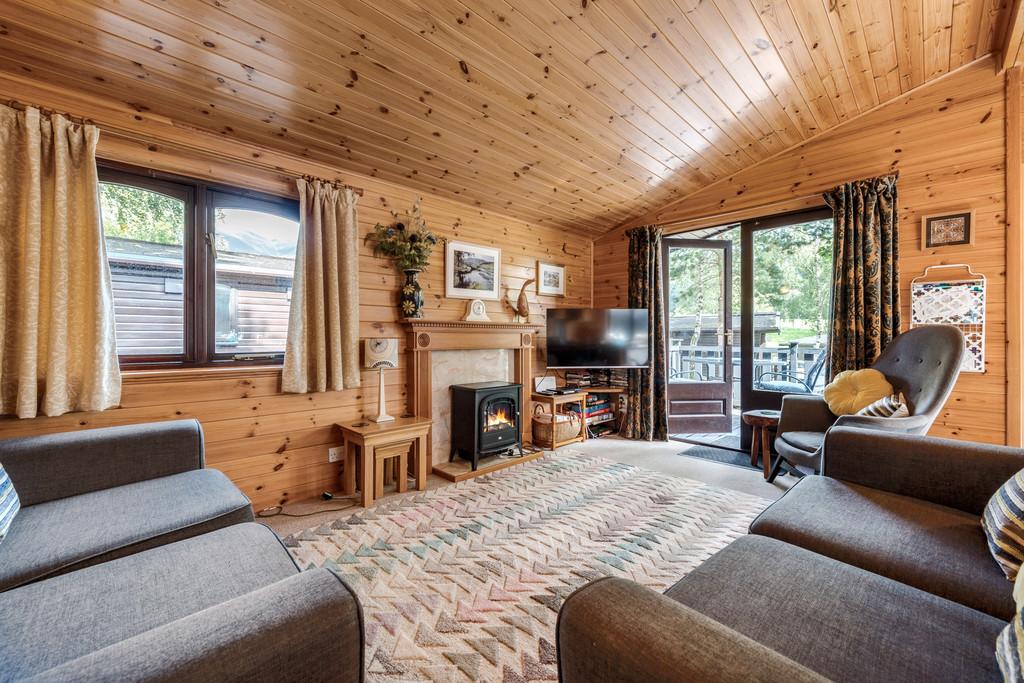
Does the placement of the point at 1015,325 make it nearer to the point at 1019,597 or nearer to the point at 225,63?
the point at 1019,597

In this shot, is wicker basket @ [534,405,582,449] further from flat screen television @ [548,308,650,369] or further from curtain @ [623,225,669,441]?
curtain @ [623,225,669,441]

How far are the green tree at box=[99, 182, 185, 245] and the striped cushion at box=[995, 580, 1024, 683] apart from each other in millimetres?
3445

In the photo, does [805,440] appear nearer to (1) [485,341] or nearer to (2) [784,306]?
(2) [784,306]

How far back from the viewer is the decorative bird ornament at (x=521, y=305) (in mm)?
4074

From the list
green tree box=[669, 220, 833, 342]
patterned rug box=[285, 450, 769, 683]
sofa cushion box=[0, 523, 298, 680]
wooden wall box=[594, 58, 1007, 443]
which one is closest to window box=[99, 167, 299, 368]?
patterned rug box=[285, 450, 769, 683]

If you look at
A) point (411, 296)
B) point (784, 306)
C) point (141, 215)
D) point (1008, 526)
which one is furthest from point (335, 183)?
point (784, 306)

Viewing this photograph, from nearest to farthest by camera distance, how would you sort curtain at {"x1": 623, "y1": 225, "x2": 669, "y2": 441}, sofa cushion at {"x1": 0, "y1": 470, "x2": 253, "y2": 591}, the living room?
the living room < sofa cushion at {"x1": 0, "y1": 470, "x2": 253, "y2": 591} < curtain at {"x1": 623, "y1": 225, "x2": 669, "y2": 441}

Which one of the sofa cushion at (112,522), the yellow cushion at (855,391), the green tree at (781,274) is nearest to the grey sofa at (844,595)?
the yellow cushion at (855,391)

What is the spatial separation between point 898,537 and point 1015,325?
8.61 feet

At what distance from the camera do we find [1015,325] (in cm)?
269

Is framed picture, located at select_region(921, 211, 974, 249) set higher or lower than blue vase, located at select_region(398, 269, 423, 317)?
higher

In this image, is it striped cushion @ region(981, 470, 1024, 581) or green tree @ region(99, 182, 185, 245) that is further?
green tree @ region(99, 182, 185, 245)

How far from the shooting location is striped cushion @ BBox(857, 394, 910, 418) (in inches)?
93.4

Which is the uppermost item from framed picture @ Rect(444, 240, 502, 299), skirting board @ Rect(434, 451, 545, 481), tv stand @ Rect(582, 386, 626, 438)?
framed picture @ Rect(444, 240, 502, 299)
